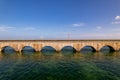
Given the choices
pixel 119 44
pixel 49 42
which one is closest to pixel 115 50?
pixel 119 44

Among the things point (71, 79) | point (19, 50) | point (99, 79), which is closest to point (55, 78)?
point (71, 79)

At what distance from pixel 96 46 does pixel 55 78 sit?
3611cm

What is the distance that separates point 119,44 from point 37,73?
43.3 m

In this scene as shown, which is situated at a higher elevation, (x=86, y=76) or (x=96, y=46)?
(x=96, y=46)

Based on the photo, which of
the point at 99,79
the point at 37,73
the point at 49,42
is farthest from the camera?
the point at 49,42

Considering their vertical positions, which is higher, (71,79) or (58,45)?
(58,45)

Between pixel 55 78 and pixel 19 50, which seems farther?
pixel 19 50

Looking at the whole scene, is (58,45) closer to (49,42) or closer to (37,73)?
(49,42)

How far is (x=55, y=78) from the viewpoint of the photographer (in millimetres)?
26109

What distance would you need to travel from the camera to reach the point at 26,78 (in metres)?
26.3

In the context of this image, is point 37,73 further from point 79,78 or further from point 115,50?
point 115,50

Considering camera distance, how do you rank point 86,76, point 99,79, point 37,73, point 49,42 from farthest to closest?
point 49,42
point 37,73
point 86,76
point 99,79

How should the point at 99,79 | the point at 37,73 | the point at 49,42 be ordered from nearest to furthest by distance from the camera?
the point at 99,79, the point at 37,73, the point at 49,42

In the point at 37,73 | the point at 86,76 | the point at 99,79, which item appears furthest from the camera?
the point at 37,73
